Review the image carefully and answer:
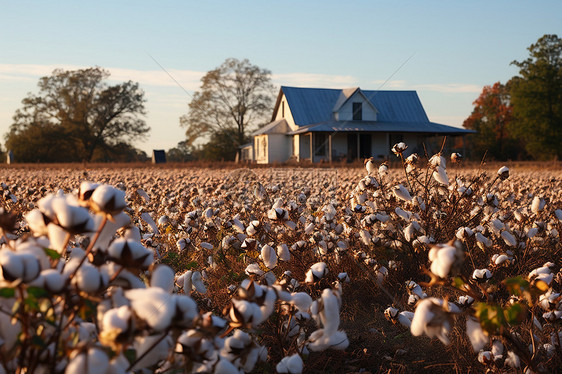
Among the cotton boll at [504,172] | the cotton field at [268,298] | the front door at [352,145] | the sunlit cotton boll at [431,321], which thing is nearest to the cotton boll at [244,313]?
the cotton field at [268,298]

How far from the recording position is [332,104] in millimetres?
38656

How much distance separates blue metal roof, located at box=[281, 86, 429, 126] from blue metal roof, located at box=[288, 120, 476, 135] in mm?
675

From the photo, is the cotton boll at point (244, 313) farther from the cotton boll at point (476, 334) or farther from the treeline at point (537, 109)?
the treeline at point (537, 109)

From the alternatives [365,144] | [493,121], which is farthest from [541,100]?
[365,144]

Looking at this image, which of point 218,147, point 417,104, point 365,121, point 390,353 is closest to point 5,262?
point 390,353

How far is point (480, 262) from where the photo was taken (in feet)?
14.0

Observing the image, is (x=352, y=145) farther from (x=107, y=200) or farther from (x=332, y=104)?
(x=107, y=200)

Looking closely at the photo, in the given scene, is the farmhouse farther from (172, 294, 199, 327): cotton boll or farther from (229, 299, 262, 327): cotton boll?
(172, 294, 199, 327): cotton boll

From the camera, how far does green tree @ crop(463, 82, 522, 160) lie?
5691cm

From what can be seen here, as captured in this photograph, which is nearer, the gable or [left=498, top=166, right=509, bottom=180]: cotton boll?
[left=498, top=166, right=509, bottom=180]: cotton boll

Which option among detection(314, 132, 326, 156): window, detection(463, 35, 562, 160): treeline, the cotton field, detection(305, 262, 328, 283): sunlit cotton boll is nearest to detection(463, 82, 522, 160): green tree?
detection(463, 35, 562, 160): treeline

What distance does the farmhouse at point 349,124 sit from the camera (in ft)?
120

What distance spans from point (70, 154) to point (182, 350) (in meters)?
58.3

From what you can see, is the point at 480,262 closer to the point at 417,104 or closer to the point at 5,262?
the point at 5,262
